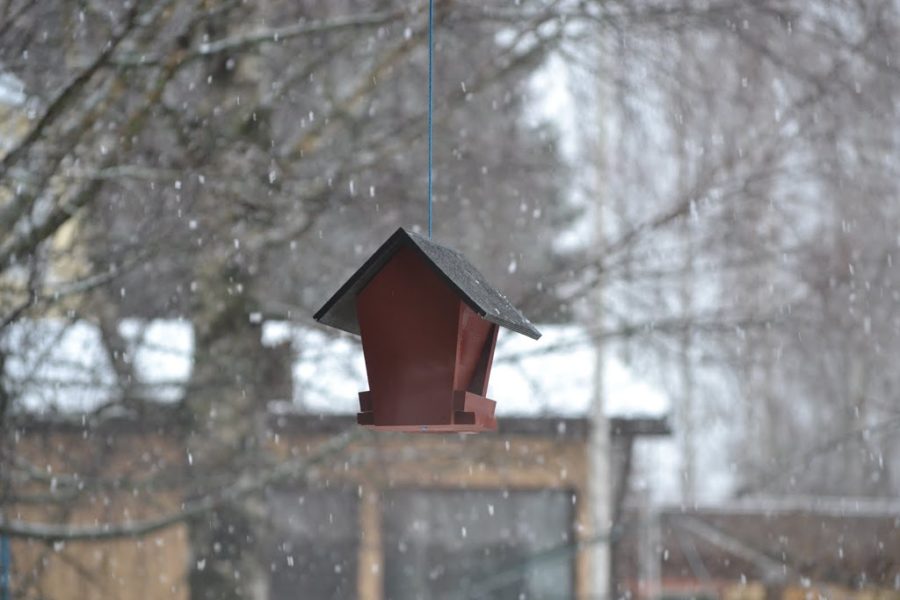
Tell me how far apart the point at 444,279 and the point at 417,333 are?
0.24 meters

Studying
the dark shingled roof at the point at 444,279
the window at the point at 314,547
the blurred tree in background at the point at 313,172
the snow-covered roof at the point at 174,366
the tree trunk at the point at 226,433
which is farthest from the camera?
the window at the point at 314,547

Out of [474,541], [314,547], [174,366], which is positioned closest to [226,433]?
[174,366]

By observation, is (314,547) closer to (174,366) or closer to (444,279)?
(174,366)

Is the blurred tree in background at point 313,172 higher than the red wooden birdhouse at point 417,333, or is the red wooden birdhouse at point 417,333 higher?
the blurred tree in background at point 313,172

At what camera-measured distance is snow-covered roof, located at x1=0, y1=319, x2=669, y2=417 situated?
234 inches

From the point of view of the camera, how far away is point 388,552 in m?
12.0

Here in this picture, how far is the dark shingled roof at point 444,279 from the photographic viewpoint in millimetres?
3127

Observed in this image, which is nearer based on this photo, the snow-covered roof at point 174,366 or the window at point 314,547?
the snow-covered roof at point 174,366

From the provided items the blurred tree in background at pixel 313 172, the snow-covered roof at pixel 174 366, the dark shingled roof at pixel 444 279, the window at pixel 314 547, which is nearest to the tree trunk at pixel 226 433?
the blurred tree in background at pixel 313 172

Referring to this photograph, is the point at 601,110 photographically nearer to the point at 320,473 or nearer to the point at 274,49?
the point at 274,49

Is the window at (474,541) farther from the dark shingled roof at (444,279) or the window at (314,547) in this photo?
the dark shingled roof at (444,279)

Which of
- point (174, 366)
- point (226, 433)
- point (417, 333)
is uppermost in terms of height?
point (174, 366)

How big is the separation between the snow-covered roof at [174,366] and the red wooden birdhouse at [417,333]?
7.76 ft

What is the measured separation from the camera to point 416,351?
10.9 ft
